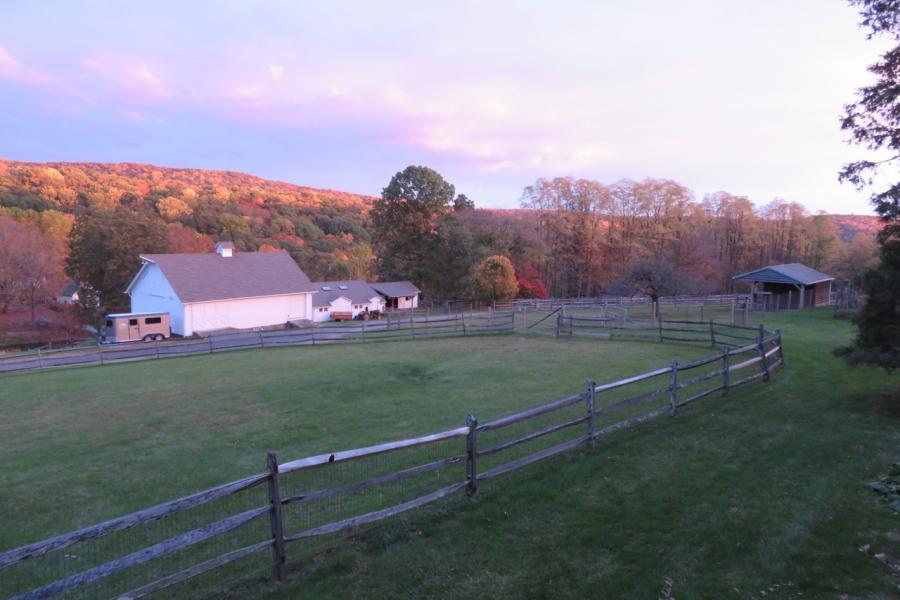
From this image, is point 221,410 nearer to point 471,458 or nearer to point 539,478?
point 471,458

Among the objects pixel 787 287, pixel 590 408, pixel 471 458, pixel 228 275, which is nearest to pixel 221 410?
pixel 471 458

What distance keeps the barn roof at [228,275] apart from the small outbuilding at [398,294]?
10129 millimetres

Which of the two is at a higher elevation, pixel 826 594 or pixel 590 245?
pixel 590 245

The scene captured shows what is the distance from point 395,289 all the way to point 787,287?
117ft

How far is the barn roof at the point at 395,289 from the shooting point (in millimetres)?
54562

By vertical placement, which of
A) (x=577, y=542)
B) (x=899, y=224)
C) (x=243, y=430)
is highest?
(x=899, y=224)

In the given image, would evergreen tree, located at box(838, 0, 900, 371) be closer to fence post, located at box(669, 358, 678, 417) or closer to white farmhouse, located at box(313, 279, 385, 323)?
fence post, located at box(669, 358, 678, 417)

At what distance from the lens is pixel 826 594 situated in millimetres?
4297

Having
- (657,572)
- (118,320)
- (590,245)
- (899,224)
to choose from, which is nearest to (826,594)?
(657,572)

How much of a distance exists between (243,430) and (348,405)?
2659 millimetres

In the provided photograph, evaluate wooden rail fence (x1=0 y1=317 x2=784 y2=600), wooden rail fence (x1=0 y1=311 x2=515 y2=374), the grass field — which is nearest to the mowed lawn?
the grass field

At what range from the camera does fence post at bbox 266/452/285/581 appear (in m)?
4.66

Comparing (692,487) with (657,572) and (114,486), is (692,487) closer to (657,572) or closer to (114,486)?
(657,572)

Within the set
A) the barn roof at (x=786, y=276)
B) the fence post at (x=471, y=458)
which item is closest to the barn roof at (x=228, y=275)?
the fence post at (x=471, y=458)
